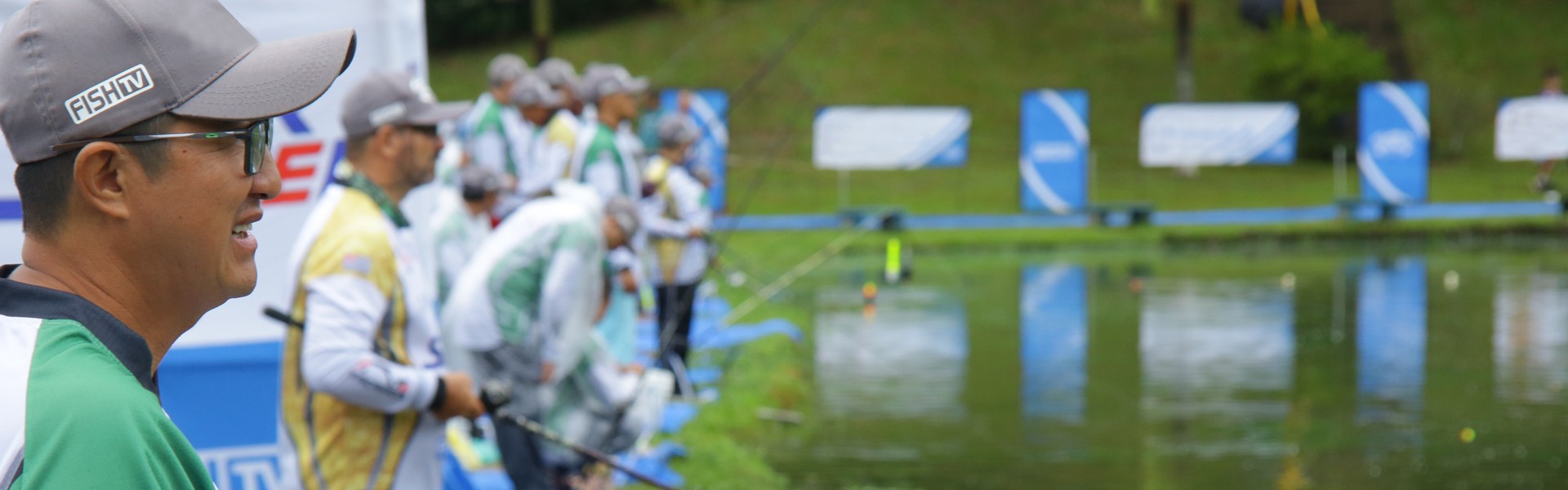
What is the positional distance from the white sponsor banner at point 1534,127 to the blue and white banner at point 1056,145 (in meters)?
5.61

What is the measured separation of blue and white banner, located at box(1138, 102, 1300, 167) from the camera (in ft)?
67.4

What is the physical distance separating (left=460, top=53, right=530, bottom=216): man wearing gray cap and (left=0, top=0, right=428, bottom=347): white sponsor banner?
4316mm

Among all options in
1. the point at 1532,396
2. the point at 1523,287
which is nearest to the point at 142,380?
the point at 1532,396

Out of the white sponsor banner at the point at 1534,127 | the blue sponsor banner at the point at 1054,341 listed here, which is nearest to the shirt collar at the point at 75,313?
the blue sponsor banner at the point at 1054,341

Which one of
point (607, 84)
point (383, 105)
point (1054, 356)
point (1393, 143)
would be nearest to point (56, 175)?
point (383, 105)

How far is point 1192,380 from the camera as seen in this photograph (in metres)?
9.48

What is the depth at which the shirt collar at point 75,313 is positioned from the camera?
1399 mm

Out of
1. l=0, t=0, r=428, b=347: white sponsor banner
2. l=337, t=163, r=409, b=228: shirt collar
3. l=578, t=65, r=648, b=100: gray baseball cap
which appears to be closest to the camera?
l=337, t=163, r=409, b=228: shirt collar

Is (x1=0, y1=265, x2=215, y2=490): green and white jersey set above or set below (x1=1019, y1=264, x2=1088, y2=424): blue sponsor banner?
above

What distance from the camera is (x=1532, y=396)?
8797 millimetres

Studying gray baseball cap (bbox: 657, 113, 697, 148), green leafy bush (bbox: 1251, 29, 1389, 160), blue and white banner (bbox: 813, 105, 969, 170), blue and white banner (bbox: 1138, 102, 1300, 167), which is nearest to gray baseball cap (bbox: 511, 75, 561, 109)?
gray baseball cap (bbox: 657, 113, 697, 148)

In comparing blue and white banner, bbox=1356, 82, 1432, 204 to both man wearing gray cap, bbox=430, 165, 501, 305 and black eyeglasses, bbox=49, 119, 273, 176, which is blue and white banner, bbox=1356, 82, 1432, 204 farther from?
black eyeglasses, bbox=49, 119, 273, 176

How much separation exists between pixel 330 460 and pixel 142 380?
2.25 m

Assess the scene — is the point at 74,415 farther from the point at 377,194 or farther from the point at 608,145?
the point at 608,145
